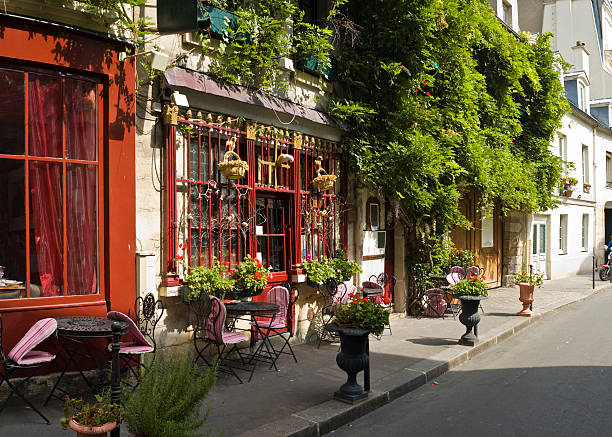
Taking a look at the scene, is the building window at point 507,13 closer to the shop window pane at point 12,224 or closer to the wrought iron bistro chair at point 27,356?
the shop window pane at point 12,224

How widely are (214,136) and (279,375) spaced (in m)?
3.17

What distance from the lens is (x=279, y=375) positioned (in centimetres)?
651

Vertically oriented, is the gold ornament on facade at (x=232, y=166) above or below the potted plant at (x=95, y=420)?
above

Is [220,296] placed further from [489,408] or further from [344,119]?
[344,119]

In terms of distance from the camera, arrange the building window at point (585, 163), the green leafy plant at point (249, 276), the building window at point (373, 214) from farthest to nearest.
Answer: the building window at point (585, 163) → the building window at point (373, 214) → the green leafy plant at point (249, 276)

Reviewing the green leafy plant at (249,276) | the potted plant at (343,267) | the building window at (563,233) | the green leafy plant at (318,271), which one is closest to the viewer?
the green leafy plant at (249,276)

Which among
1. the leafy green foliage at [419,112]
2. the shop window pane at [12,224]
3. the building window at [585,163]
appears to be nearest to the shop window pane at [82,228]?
the shop window pane at [12,224]

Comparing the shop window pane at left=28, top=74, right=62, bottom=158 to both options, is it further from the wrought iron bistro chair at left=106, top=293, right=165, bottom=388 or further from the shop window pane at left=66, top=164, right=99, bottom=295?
the wrought iron bistro chair at left=106, top=293, right=165, bottom=388

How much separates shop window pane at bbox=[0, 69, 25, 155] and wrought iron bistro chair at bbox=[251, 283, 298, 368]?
3.31 meters

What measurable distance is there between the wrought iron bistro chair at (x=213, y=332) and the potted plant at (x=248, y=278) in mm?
506

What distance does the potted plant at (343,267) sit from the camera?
869cm

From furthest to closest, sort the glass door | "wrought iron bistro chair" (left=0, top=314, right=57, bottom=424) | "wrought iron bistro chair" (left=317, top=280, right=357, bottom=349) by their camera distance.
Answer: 1. "wrought iron bistro chair" (left=317, top=280, right=357, bottom=349)
2. the glass door
3. "wrought iron bistro chair" (left=0, top=314, right=57, bottom=424)

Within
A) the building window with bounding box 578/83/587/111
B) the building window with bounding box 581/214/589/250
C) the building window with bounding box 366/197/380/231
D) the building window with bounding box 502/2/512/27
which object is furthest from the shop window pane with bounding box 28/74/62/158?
the building window with bounding box 581/214/589/250

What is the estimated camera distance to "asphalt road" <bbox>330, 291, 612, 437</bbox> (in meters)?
4.95
